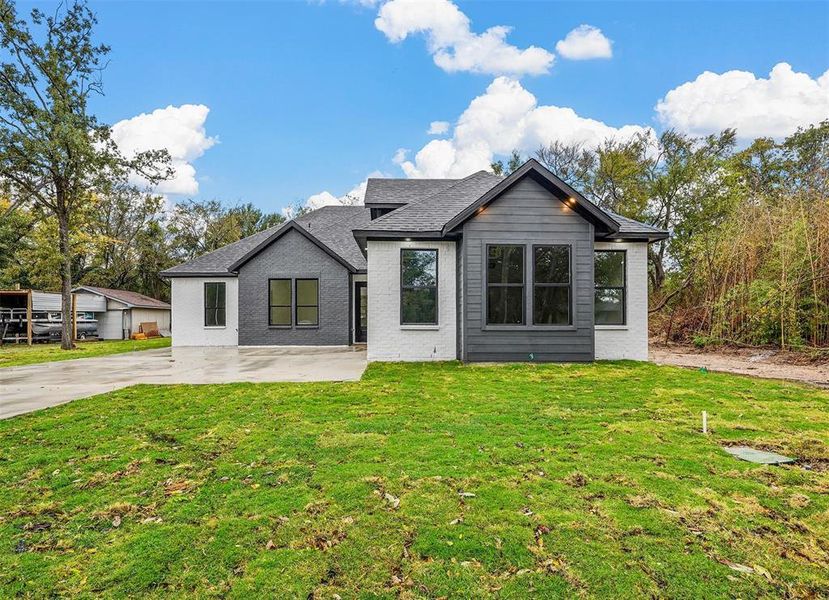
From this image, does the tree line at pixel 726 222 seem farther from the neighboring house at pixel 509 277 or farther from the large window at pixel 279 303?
the large window at pixel 279 303

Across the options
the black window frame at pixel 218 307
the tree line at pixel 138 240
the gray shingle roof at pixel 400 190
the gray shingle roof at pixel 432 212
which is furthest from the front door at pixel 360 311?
the tree line at pixel 138 240

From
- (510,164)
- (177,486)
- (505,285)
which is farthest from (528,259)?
(510,164)

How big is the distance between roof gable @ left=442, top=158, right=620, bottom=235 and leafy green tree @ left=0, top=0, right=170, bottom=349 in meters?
15.0

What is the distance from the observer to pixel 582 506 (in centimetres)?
279

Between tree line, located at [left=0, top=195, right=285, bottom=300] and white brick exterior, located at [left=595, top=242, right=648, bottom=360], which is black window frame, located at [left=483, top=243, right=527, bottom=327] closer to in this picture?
white brick exterior, located at [left=595, top=242, right=648, bottom=360]

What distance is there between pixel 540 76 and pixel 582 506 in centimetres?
2051

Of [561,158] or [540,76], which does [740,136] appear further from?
[540,76]

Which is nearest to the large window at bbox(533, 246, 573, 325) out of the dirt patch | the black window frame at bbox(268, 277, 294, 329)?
the dirt patch

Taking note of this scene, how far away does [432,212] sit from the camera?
10828 mm

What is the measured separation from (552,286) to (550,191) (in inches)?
85.4

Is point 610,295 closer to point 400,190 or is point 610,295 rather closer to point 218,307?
point 400,190

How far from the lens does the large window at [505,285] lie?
30.8ft

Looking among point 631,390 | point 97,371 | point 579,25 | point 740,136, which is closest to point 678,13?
point 579,25

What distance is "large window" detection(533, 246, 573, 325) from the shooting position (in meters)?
9.40
